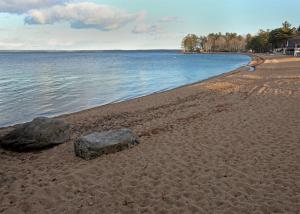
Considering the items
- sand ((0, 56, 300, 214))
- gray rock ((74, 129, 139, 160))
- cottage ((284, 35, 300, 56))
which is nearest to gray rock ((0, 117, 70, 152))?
sand ((0, 56, 300, 214))

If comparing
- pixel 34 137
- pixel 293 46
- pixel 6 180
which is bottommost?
pixel 6 180

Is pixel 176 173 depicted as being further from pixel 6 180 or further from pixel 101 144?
pixel 6 180

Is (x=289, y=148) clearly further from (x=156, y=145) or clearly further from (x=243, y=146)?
(x=156, y=145)

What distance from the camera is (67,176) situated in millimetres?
7527

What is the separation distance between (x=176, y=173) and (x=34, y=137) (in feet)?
16.4

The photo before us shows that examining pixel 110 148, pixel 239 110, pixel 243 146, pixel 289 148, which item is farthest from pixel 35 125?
pixel 239 110

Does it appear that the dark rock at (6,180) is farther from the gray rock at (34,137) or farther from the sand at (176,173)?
the gray rock at (34,137)

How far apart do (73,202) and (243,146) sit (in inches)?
203

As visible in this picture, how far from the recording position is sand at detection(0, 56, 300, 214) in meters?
5.96

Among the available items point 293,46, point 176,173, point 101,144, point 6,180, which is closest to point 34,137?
point 101,144

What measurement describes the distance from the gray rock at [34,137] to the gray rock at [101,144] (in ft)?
5.17

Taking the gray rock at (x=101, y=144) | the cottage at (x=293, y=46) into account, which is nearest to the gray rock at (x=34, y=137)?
the gray rock at (x=101, y=144)

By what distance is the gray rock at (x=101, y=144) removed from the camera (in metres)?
8.85

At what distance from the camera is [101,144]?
29.7 feet
